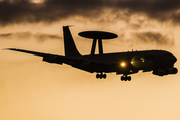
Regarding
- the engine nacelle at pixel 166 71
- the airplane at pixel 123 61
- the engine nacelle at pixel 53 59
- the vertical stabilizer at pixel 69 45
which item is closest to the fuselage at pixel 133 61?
the airplane at pixel 123 61

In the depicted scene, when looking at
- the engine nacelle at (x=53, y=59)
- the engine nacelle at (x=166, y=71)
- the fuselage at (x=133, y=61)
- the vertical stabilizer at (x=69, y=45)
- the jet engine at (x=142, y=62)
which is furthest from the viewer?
the vertical stabilizer at (x=69, y=45)

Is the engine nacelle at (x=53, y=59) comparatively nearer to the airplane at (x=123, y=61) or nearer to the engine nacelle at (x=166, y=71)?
the airplane at (x=123, y=61)

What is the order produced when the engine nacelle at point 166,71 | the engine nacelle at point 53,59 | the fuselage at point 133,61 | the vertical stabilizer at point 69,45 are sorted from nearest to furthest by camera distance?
the fuselage at point 133,61 → the engine nacelle at point 166,71 → the engine nacelle at point 53,59 → the vertical stabilizer at point 69,45

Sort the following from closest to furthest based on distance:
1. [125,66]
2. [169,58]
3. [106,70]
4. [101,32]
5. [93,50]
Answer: [169,58] < [125,66] < [106,70] < [101,32] < [93,50]

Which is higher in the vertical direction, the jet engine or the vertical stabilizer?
the vertical stabilizer

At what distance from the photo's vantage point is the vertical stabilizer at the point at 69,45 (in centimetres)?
7501

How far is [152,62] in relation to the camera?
5422 cm

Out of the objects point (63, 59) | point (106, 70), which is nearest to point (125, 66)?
point (106, 70)

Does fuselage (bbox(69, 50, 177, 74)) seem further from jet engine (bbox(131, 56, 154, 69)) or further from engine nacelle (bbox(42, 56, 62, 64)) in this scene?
engine nacelle (bbox(42, 56, 62, 64))

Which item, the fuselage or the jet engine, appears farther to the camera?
the jet engine

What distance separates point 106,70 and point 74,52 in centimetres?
1647

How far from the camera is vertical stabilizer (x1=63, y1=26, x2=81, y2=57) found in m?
75.0

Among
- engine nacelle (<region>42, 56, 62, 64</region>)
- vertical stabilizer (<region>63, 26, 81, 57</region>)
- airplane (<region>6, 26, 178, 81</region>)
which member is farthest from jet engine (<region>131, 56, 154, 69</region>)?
vertical stabilizer (<region>63, 26, 81, 57</region>)

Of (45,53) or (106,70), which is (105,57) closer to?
(106,70)
